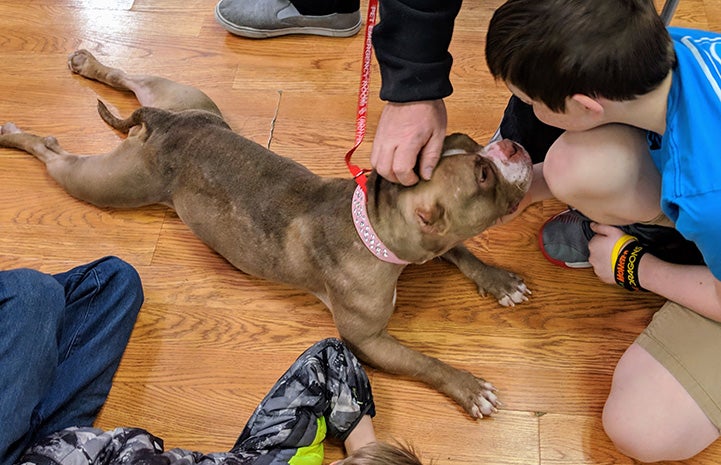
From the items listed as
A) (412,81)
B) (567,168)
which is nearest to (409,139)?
(412,81)

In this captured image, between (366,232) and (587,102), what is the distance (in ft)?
1.98

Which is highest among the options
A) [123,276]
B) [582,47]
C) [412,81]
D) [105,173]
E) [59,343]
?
[582,47]

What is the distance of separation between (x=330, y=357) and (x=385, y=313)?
0.59 feet

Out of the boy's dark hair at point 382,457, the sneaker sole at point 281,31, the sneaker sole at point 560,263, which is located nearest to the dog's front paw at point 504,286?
the sneaker sole at point 560,263

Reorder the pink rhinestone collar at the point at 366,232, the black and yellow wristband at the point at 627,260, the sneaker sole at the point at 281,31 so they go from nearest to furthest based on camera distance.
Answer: the pink rhinestone collar at the point at 366,232
the black and yellow wristband at the point at 627,260
the sneaker sole at the point at 281,31

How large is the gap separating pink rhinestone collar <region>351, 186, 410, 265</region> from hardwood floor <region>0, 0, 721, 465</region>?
31cm

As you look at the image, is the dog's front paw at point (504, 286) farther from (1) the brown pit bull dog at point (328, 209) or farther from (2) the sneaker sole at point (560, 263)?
(2) the sneaker sole at point (560, 263)

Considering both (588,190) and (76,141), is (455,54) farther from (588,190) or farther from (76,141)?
(76,141)

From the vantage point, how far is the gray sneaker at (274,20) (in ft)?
8.15

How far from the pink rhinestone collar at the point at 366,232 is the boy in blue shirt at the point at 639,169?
433 mm

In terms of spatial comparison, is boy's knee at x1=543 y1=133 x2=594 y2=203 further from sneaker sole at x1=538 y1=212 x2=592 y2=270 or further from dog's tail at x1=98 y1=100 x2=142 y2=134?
dog's tail at x1=98 y1=100 x2=142 y2=134

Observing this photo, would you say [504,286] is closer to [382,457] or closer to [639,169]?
[639,169]

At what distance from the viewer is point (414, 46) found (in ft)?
4.80

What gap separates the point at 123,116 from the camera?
93.0 inches
